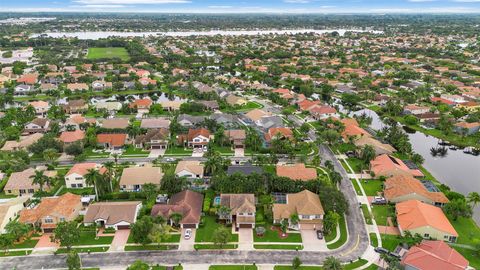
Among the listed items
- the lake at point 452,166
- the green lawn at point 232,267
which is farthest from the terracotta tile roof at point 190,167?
the lake at point 452,166

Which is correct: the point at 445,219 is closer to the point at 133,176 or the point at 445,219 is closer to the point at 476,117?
the point at 133,176

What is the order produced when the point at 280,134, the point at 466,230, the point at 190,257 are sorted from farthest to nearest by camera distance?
1. the point at 280,134
2. the point at 466,230
3. the point at 190,257

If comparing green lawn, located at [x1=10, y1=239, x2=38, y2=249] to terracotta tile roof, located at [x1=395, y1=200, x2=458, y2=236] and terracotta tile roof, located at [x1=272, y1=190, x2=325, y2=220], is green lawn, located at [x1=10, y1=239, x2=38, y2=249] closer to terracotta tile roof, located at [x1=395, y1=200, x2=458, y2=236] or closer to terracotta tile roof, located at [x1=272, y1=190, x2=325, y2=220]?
terracotta tile roof, located at [x1=272, y1=190, x2=325, y2=220]

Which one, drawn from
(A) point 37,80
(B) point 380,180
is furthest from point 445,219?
(A) point 37,80

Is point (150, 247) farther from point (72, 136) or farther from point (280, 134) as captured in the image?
point (72, 136)

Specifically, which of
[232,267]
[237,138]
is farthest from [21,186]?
[237,138]

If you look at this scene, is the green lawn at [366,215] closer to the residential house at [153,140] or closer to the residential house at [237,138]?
the residential house at [237,138]
